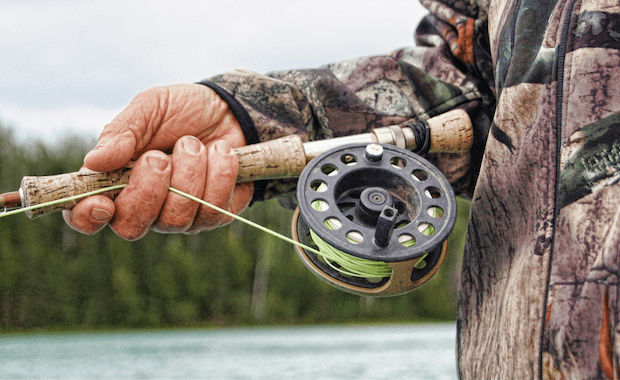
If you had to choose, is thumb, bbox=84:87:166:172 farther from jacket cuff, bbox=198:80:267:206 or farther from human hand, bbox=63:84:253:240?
jacket cuff, bbox=198:80:267:206

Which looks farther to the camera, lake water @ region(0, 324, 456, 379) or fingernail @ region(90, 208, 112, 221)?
lake water @ region(0, 324, 456, 379)

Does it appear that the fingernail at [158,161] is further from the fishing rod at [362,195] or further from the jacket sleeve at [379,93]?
the jacket sleeve at [379,93]

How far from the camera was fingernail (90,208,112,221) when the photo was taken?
56.7 inches

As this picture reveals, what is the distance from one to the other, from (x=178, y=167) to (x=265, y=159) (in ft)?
0.83

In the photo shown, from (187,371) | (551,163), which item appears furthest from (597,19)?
(187,371)

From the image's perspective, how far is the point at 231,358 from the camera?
7.85m

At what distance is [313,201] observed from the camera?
55.6 inches

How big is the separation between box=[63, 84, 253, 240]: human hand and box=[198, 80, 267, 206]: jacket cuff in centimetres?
4

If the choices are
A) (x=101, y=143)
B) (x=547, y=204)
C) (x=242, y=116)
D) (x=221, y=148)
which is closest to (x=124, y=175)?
(x=101, y=143)

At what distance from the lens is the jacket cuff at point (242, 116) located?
169 cm

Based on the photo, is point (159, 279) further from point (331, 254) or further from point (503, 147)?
point (503, 147)

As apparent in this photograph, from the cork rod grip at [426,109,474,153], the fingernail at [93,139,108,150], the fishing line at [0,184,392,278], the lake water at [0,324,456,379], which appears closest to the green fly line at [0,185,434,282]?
the fishing line at [0,184,392,278]

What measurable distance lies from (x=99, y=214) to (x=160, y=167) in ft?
0.64

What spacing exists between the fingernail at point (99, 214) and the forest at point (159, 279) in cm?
1283
